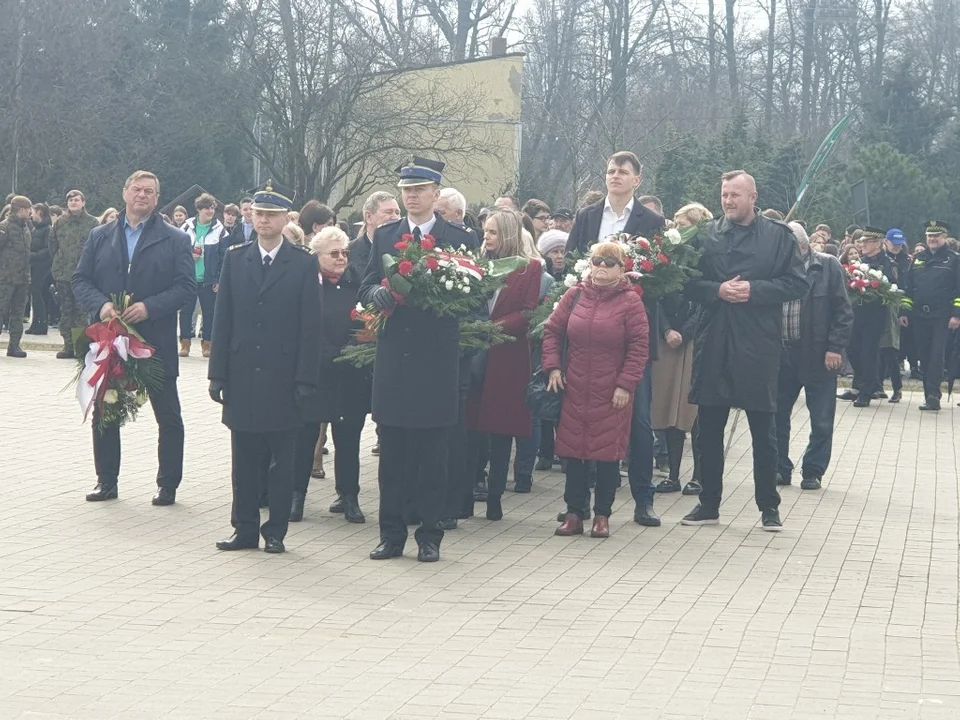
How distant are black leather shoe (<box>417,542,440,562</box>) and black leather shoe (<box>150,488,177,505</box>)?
2.26 meters

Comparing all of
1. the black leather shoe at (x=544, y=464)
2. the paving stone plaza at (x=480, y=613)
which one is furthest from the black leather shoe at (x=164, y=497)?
the black leather shoe at (x=544, y=464)

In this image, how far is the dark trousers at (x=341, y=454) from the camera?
995 centimetres

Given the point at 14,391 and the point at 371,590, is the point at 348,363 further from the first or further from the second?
the point at 14,391

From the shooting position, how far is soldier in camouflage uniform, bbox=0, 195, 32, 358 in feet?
67.4

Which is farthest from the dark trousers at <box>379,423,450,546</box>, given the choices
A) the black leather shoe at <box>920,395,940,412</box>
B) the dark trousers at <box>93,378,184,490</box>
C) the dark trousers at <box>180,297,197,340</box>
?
the dark trousers at <box>180,297,197,340</box>

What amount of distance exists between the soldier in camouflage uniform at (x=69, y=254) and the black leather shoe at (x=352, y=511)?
11573 mm

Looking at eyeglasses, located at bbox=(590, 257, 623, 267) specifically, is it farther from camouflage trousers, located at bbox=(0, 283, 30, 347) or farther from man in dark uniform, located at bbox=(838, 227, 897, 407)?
camouflage trousers, located at bbox=(0, 283, 30, 347)

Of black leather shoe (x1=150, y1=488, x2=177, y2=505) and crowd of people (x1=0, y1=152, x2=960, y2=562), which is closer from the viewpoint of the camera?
crowd of people (x1=0, y1=152, x2=960, y2=562)

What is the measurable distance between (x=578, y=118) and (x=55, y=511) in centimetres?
3230

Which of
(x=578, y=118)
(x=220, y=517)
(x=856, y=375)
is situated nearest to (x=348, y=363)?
(x=220, y=517)

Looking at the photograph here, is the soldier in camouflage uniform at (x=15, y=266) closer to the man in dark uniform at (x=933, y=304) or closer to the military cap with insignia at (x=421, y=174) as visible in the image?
the man in dark uniform at (x=933, y=304)

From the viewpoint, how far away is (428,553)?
343 inches

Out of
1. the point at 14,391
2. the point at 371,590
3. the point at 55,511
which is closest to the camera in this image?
the point at 371,590

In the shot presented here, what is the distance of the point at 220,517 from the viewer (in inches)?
391
